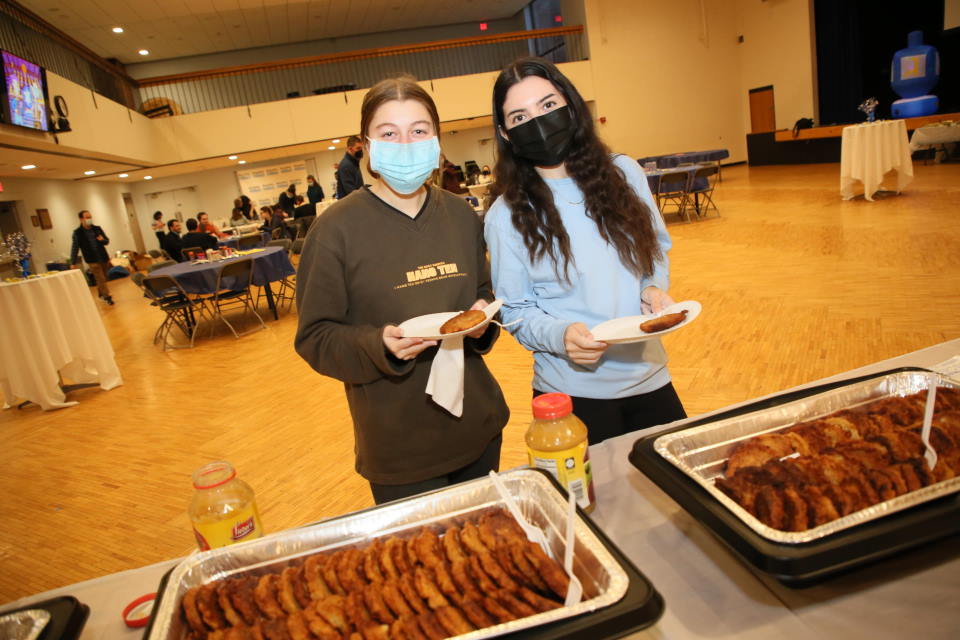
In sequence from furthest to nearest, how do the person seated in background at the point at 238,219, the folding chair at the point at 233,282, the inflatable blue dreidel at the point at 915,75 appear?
the person seated in background at the point at 238,219 → the inflatable blue dreidel at the point at 915,75 → the folding chair at the point at 233,282

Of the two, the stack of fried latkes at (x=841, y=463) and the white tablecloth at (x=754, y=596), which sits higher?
the stack of fried latkes at (x=841, y=463)

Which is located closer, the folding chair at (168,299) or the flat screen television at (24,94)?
the folding chair at (168,299)

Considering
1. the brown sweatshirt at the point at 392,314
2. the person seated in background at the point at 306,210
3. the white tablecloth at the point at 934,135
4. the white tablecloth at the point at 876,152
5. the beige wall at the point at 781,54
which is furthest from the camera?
the beige wall at the point at 781,54

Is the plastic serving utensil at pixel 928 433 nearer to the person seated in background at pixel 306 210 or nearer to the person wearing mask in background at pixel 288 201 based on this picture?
the person seated in background at pixel 306 210

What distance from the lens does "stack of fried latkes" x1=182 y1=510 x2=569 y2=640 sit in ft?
2.58

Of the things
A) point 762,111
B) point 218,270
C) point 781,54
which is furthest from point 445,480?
point 762,111

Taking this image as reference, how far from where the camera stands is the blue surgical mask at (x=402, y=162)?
4.92 ft

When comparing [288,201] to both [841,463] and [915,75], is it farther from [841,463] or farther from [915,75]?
[841,463]

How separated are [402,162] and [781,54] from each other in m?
19.7

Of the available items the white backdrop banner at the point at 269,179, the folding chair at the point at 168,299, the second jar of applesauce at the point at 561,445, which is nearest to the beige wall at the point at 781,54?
the white backdrop banner at the point at 269,179

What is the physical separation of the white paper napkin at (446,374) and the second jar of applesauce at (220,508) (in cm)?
52

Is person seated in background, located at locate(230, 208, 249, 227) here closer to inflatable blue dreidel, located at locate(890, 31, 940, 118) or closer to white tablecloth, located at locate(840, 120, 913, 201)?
white tablecloth, located at locate(840, 120, 913, 201)

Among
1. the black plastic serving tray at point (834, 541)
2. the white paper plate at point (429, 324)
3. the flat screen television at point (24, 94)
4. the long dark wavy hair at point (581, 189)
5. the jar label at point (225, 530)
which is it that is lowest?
the black plastic serving tray at point (834, 541)

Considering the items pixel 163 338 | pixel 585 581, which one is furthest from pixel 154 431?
pixel 585 581
